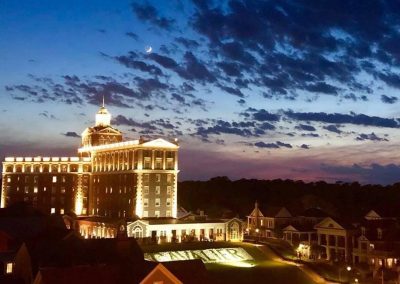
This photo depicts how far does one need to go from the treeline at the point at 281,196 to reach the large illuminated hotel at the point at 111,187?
15.5 metres

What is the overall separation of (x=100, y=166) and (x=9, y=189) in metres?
15.7

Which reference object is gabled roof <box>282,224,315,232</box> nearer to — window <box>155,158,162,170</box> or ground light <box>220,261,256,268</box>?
ground light <box>220,261,256,268</box>

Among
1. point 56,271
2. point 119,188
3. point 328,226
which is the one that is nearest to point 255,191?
point 119,188

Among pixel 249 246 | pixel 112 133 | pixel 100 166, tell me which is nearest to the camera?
pixel 249 246

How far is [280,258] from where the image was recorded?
2212 inches

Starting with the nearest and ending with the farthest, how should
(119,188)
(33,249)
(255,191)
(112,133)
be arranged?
(33,249) → (119,188) → (112,133) → (255,191)

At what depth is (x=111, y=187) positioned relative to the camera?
8200cm

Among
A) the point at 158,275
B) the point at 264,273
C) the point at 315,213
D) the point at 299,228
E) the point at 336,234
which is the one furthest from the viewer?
the point at 315,213

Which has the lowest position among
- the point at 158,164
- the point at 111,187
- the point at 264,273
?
the point at 264,273

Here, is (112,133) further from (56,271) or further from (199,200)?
(56,271)

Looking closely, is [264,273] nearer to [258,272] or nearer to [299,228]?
[258,272]

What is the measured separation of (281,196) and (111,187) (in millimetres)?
48968

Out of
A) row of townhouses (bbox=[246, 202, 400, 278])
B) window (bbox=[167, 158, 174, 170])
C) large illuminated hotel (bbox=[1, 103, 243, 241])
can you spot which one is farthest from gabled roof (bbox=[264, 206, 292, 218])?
window (bbox=[167, 158, 174, 170])

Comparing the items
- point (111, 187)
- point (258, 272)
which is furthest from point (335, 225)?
point (111, 187)
